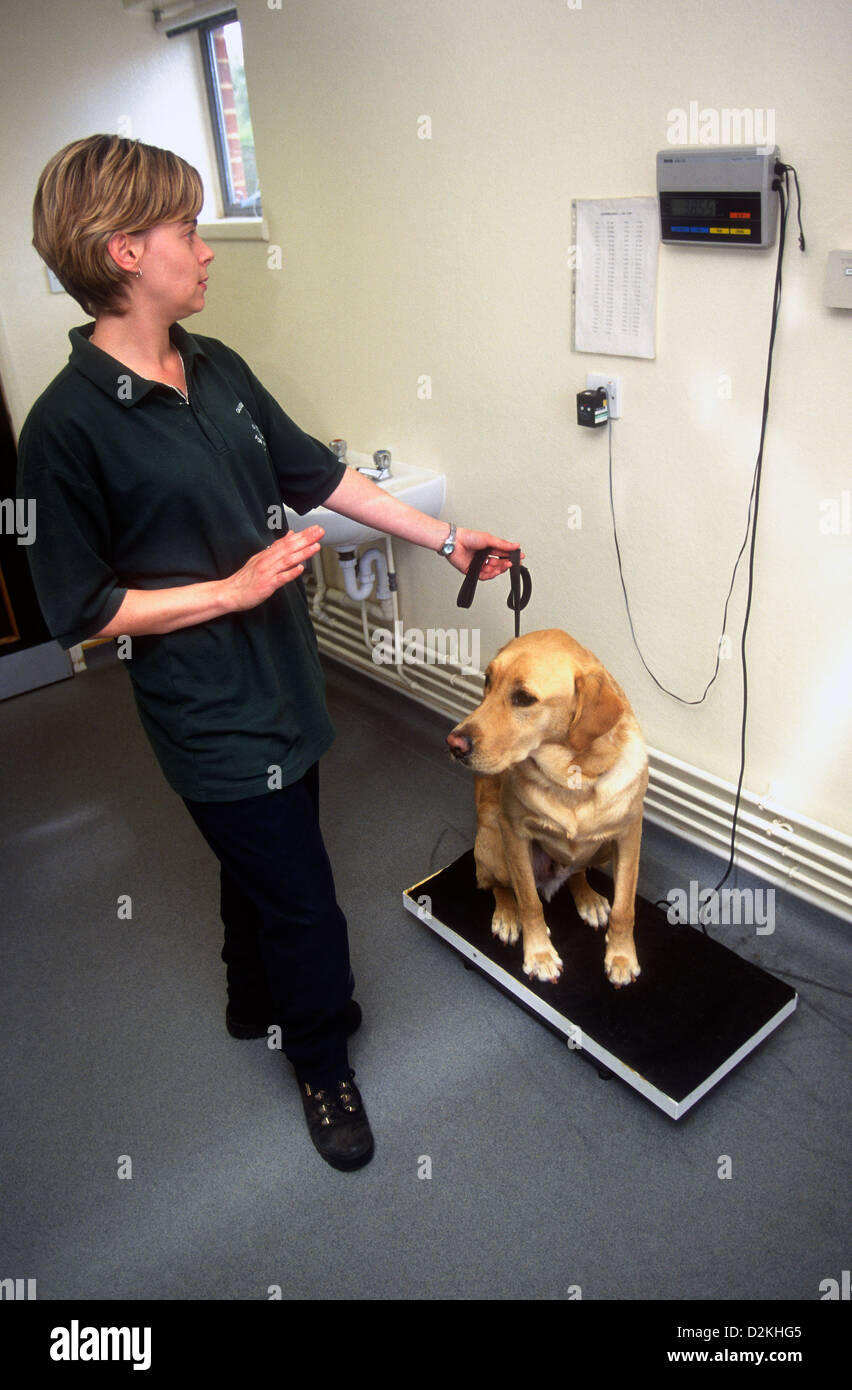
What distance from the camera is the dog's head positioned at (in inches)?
62.8

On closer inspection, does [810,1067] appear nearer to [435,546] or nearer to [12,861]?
[435,546]

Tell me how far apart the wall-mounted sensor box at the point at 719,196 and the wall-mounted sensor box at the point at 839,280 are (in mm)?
135

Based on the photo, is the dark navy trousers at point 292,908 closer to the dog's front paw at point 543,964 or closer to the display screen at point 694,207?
the dog's front paw at point 543,964

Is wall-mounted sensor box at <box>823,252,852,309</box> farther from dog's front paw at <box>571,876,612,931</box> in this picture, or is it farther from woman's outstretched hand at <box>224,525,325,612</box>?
dog's front paw at <box>571,876,612,931</box>

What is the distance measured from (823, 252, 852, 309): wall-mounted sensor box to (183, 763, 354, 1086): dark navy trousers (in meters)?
1.24

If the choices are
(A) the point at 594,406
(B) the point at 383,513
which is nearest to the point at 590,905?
(B) the point at 383,513

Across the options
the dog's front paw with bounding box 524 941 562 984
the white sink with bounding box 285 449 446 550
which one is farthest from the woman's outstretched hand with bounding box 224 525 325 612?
the white sink with bounding box 285 449 446 550

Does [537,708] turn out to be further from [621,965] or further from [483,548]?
[621,965]

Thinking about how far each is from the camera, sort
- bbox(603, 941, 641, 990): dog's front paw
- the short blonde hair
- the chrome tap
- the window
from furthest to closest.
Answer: the window < the chrome tap < bbox(603, 941, 641, 990): dog's front paw < the short blonde hair

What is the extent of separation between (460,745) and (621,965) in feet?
2.08
